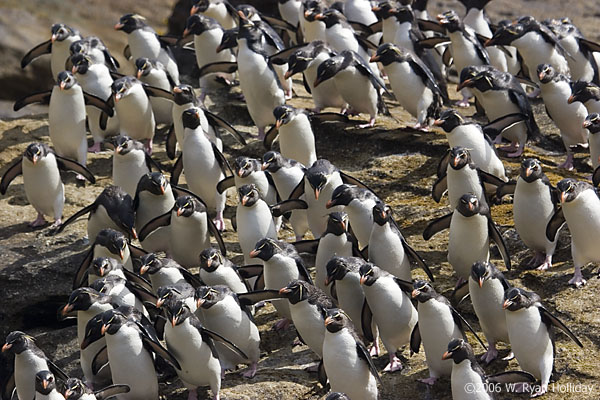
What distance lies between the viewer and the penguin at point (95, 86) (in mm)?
12680

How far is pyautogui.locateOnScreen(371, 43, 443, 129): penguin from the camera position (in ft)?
40.7

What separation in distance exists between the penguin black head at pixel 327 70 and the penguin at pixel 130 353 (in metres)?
4.90

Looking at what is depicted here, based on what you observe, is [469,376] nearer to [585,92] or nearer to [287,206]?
[287,206]

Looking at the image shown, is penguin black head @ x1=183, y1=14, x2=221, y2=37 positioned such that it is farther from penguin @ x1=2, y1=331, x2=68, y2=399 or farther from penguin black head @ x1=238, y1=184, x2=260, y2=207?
penguin @ x1=2, y1=331, x2=68, y2=399

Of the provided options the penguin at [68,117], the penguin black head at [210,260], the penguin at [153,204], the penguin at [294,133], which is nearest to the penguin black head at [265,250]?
the penguin black head at [210,260]

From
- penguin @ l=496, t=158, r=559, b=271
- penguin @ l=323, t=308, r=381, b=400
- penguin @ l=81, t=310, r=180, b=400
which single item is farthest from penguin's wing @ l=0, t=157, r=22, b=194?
penguin @ l=496, t=158, r=559, b=271

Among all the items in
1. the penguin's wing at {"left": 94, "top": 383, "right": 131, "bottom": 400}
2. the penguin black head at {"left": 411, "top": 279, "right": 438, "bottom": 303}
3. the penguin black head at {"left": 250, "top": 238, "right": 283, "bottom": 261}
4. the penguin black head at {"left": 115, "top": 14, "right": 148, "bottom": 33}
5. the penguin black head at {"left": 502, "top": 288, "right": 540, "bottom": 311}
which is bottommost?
the penguin's wing at {"left": 94, "top": 383, "right": 131, "bottom": 400}

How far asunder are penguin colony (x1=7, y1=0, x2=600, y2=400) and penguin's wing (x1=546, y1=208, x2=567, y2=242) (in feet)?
0.13

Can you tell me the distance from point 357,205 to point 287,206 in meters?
0.77

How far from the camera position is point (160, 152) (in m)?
13.1

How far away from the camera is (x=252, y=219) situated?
9984 millimetres

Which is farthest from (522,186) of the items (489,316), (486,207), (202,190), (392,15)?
(392,15)

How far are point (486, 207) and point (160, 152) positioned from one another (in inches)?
193

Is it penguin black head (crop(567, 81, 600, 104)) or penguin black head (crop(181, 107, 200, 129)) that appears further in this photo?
penguin black head (crop(567, 81, 600, 104))
